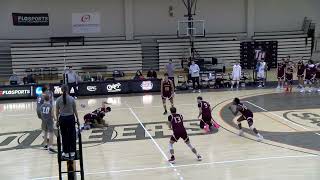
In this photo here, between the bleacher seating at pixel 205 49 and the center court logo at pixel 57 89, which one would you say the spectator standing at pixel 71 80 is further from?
the bleacher seating at pixel 205 49

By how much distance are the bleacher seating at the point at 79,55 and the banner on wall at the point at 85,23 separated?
994mm

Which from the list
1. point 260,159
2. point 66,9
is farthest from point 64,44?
point 260,159

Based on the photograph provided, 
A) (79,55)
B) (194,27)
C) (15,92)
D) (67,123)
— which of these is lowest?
(15,92)

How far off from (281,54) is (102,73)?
1492cm

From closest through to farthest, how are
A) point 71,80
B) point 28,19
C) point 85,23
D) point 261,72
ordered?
point 71,80, point 261,72, point 28,19, point 85,23

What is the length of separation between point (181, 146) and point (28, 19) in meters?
23.4

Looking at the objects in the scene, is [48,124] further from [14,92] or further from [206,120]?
[14,92]

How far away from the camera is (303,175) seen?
1055cm

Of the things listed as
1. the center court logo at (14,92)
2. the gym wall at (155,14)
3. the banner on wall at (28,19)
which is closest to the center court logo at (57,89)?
the center court logo at (14,92)

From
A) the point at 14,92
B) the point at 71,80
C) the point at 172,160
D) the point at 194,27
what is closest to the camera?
the point at 172,160

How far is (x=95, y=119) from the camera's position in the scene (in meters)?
16.6

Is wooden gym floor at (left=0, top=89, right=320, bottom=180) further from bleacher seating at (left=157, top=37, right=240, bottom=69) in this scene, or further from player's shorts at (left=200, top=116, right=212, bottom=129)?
bleacher seating at (left=157, top=37, right=240, bottom=69)

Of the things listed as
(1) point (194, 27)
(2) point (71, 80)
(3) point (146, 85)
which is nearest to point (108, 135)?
(2) point (71, 80)

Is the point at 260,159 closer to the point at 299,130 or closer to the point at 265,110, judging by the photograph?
the point at 299,130
